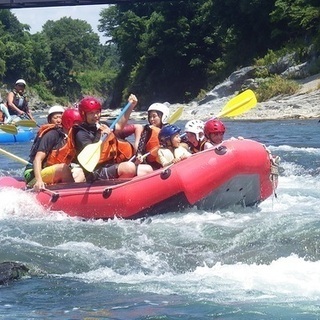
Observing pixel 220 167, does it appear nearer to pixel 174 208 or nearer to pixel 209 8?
pixel 174 208

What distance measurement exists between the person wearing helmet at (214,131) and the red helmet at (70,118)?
1.23m

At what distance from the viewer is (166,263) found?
5.83 meters

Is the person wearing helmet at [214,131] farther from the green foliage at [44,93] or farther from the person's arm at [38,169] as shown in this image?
the green foliage at [44,93]

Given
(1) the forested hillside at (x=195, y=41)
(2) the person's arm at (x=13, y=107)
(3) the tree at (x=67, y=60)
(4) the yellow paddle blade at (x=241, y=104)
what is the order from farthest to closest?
(3) the tree at (x=67, y=60), (1) the forested hillside at (x=195, y=41), (2) the person's arm at (x=13, y=107), (4) the yellow paddle blade at (x=241, y=104)

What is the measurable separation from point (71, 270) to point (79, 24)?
4211 inches

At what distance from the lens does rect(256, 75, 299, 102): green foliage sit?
2692 cm

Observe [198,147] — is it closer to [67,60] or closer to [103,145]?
[103,145]

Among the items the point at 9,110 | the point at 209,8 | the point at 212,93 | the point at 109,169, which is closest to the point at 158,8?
the point at 209,8

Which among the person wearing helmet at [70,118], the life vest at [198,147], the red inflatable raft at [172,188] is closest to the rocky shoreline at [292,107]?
the life vest at [198,147]

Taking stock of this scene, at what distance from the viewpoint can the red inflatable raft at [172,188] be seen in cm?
735

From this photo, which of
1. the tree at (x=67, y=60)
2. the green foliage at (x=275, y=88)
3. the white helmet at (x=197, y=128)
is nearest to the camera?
the white helmet at (x=197, y=128)

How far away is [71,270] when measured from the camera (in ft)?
18.8

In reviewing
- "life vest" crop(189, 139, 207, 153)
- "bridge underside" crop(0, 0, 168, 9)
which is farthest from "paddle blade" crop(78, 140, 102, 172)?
"bridge underside" crop(0, 0, 168, 9)

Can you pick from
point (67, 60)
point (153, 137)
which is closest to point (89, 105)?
point (153, 137)
